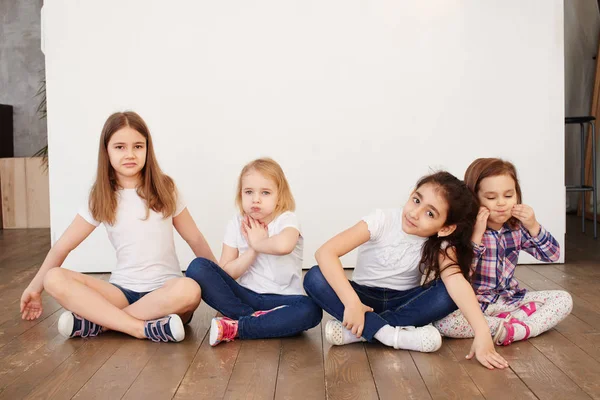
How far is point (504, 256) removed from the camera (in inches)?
88.7

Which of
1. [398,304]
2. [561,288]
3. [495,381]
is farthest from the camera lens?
[561,288]

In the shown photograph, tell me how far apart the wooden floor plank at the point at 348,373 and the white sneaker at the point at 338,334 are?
0.01 metres

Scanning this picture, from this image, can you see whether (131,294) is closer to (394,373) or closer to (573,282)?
(394,373)

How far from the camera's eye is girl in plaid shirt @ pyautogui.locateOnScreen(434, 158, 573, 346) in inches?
82.9

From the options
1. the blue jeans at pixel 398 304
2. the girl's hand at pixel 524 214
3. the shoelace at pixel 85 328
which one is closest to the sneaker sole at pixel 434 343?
the blue jeans at pixel 398 304

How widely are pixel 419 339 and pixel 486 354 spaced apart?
0.19m

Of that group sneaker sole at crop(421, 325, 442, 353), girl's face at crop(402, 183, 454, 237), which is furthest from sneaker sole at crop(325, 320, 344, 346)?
girl's face at crop(402, 183, 454, 237)

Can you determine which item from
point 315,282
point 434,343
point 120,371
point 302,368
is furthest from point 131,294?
point 434,343

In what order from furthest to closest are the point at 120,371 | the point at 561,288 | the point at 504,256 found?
the point at 561,288
the point at 504,256
the point at 120,371

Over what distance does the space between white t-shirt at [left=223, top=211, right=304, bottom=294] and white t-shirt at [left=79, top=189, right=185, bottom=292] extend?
0.23 m

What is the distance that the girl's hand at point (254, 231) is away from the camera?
2.20m

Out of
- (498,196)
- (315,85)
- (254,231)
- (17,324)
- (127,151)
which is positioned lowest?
(17,324)

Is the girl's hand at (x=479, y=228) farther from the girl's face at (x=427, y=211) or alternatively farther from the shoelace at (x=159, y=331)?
the shoelace at (x=159, y=331)

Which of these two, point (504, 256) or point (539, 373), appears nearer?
point (539, 373)
